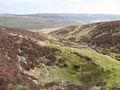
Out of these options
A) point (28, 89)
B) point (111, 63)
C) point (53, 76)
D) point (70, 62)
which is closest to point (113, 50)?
point (111, 63)

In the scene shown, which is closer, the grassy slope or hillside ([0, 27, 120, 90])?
hillside ([0, 27, 120, 90])

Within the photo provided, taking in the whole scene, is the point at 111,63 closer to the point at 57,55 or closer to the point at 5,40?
the point at 57,55

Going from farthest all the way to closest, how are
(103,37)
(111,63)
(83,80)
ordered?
1. (103,37)
2. (111,63)
3. (83,80)

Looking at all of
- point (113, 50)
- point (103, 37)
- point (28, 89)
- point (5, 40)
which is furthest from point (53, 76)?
point (103, 37)

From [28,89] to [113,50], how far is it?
47.2 meters

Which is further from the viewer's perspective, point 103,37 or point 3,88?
point 103,37

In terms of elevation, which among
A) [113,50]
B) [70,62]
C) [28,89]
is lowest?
[113,50]

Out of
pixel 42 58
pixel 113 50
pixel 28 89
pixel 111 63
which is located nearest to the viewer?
pixel 28 89

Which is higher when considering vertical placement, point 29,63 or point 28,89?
point 28,89

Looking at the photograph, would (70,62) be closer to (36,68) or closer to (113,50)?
(36,68)

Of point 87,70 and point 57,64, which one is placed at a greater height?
point 57,64

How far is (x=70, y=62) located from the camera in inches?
1150

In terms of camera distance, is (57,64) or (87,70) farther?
(57,64)

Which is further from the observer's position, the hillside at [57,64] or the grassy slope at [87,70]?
the grassy slope at [87,70]
